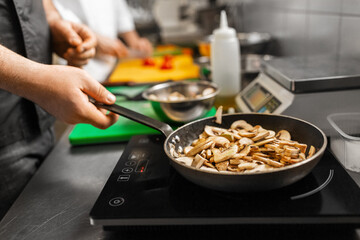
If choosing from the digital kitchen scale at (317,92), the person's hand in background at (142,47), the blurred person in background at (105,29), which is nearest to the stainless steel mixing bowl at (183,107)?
the digital kitchen scale at (317,92)

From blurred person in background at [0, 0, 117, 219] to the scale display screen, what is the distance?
0.42 m

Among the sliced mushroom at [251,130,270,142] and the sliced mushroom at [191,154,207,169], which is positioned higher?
the sliced mushroom at [191,154,207,169]

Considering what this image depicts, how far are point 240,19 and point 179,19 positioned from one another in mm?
712

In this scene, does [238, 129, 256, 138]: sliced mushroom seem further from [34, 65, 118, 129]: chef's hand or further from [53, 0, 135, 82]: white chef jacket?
[53, 0, 135, 82]: white chef jacket

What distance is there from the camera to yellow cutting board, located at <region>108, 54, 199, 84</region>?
182 centimetres

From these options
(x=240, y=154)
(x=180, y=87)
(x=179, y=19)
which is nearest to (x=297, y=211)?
(x=240, y=154)

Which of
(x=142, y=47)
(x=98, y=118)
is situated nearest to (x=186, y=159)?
(x=98, y=118)

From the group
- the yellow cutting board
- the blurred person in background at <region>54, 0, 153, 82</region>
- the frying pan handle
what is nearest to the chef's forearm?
the frying pan handle

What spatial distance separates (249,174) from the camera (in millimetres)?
518

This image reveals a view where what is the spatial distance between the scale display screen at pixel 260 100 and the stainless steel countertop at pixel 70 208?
29 cm

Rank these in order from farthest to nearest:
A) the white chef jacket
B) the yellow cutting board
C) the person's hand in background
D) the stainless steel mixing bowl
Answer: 1. the person's hand in background
2. the white chef jacket
3. the yellow cutting board
4. the stainless steel mixing bowl

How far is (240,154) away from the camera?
643 millimetres

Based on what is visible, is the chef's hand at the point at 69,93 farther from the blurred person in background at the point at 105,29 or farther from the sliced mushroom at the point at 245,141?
the blurred person in background at the point at 105,29

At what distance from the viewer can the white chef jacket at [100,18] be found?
2.12 m
